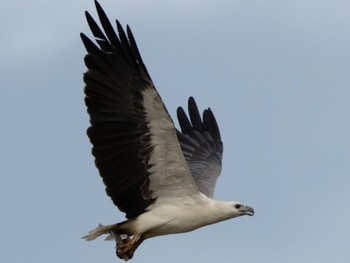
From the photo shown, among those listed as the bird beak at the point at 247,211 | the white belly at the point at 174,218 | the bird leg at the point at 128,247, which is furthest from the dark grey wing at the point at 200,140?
the bird leg at the point at 128,247

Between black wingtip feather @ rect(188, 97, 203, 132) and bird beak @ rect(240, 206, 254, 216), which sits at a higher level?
black wingtip feather @ rect(188, 97, 203, 132)

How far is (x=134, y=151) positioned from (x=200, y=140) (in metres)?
4.53

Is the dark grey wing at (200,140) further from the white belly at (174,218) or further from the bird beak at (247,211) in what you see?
the white belly at (174,218)

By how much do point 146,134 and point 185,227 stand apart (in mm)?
1583

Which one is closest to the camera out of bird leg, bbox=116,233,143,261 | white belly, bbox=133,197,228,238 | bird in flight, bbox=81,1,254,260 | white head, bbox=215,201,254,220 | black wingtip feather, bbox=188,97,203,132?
bird in flight, bbox=81,1,254,260

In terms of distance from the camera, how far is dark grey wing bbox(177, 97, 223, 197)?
20.6m

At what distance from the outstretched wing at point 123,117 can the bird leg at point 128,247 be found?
721mm

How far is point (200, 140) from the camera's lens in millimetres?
21031

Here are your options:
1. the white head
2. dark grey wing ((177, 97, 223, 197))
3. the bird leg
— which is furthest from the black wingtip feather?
the bird leg

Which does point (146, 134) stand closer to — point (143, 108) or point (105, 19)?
point (143, 108)

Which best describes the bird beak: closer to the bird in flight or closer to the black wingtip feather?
the bird in flight

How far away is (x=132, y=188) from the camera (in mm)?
16891

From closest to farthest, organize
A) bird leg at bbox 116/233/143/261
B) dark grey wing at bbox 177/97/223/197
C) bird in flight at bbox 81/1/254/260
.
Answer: bird in flight at bbox 81/1/254/260, bird leg at bbox 116/233/143/261, dark grey wing at bbox 177/97/223/197

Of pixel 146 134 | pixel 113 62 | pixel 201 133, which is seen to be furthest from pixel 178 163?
pixel 201 133
